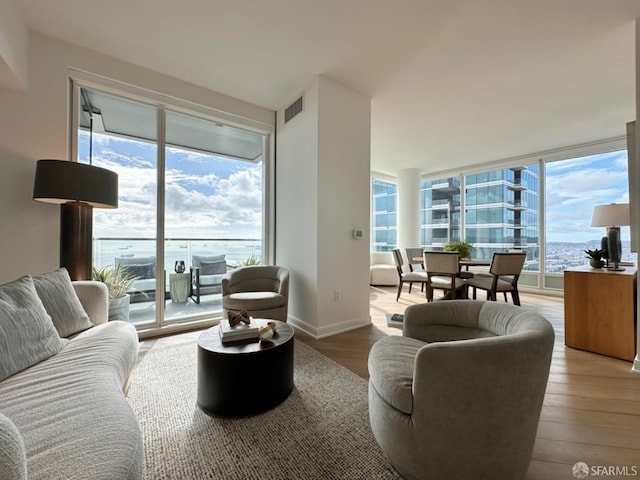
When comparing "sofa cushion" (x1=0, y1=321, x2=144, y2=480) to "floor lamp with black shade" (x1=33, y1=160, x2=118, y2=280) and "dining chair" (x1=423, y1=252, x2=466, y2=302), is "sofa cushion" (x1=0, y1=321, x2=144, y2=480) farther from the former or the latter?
"dining chair" (x1=423, y1=252, x2=466, y2=302)

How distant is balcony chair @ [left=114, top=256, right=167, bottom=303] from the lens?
3164 millimetres

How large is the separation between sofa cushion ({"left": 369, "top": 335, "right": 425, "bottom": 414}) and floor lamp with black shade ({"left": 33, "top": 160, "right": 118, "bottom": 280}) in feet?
8.15

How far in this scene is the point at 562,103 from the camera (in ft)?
12.1

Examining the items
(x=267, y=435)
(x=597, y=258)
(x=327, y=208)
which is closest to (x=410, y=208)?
(x=597, y=258)

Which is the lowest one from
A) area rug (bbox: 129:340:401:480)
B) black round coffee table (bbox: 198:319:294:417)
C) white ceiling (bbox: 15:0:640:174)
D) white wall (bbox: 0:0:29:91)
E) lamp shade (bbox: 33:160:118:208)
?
area rug (bbox: 129:340:401:480)

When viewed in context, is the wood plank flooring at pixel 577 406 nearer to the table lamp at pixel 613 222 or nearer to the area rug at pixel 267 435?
the area rug at pixel 267 435

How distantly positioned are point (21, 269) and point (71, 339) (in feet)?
4.22

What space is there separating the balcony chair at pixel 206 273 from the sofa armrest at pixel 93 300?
4.73 feet

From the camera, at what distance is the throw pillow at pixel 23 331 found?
1.30 metres

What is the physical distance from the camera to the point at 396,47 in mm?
2693

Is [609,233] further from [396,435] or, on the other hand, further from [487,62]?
[396,435]

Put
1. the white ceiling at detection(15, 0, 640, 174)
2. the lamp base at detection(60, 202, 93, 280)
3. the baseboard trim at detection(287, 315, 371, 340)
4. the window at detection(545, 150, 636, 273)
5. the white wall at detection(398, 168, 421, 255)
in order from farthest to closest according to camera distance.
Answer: the white wall at detection(398, 168, 421, 255)
the window at detection(545, 150, 636, 273)
the baseboard trim at detection(287, 315, 371, 340)
the lamp base at detection(60, 202, 93, 280)
the white ceiling at detection(15, 0, 640, 174)

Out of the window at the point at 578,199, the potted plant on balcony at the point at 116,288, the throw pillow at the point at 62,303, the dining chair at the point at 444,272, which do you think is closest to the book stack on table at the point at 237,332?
the throw pillow at the point at 62,303
